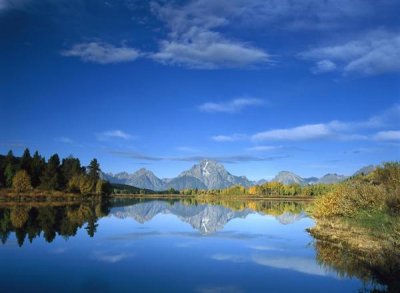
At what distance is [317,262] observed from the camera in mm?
30531

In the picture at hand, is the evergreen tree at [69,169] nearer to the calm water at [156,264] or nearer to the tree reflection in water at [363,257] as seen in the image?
A: the calm water at [156,264]

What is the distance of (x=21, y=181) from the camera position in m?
110

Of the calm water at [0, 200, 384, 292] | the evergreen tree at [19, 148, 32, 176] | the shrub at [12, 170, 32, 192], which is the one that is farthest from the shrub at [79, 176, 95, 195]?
the calm water at [0, 200, 384, 292]

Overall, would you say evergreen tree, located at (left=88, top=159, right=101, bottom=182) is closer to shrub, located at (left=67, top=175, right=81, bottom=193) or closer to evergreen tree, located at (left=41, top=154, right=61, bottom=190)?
shrub, located at (left=67, top=175, right=81, bottom=193)

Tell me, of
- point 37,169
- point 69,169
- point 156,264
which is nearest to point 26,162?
point 37,169

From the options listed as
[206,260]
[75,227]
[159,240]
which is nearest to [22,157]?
[75,227]

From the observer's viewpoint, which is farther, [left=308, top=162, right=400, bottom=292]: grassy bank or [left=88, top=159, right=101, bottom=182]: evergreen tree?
Result: [left=88, top=159, right=101, bottom=182]: evergreen tree

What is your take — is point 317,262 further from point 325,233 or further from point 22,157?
point 22,157

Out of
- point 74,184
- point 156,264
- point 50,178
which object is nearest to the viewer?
point 156,264

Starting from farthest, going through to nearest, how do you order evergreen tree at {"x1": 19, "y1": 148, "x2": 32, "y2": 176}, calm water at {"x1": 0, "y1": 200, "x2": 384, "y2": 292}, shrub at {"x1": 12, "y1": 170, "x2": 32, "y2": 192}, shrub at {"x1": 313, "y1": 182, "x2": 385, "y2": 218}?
1. evergreen tree at {"x1": 19, "y1": 148, "x2": 32, "y2": 176}
2. shrub at {"x1": 12, "y1": 170, "x2": 32, "y2": 192}
3. shrub at {"x1": 313, "y1": 182, "x2": 385, "y2": 218}
4. calm water at {"x1": 0, "y1": 200, "x2": 384, "y2": 292}

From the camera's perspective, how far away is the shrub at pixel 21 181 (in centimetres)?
10911

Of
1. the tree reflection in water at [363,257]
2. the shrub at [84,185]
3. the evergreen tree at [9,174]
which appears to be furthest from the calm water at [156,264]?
the shrub at [84,185]

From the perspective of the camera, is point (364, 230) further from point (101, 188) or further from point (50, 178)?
point (101, 188)

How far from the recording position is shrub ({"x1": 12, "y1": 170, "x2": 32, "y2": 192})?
109 meters
